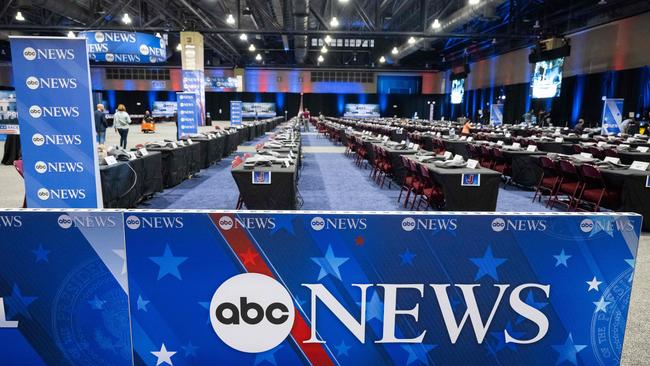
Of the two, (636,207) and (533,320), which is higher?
(533,320)

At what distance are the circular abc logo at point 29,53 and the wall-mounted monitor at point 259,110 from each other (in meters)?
32.0

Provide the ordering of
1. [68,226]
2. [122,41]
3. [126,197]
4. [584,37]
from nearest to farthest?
[68,226] < [126,197] < [122,41] < [584,37]

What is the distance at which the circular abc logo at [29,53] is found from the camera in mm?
3338

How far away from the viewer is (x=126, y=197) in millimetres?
5406

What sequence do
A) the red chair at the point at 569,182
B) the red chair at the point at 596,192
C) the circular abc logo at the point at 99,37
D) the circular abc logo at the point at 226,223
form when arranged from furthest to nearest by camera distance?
the circular abc logo at the point at 99,37 → the red chair at the point at 569,182 → the red chair at the point at 596,192 → the circular abc logo at the point at 226,223

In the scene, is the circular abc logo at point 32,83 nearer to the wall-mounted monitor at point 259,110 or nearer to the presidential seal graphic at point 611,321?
Result: the presidential seal graphic at point 611,321

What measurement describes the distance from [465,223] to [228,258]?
30.7 inches

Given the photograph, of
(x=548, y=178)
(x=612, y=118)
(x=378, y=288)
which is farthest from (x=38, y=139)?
(x=612, y=118)

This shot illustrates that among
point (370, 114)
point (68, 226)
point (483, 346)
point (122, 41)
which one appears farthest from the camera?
point (370, 114)

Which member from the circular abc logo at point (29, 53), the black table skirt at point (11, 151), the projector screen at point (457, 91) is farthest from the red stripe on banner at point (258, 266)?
the projector screen at point (457, 91)

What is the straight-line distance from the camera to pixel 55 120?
3449mm

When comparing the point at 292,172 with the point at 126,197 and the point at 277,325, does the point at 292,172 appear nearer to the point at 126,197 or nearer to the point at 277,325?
the point at 126,197

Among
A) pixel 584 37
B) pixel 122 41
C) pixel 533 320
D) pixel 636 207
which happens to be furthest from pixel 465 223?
pixel 584 37

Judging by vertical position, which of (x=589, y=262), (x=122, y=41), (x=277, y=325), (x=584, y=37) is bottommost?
(x=277, y=325)
